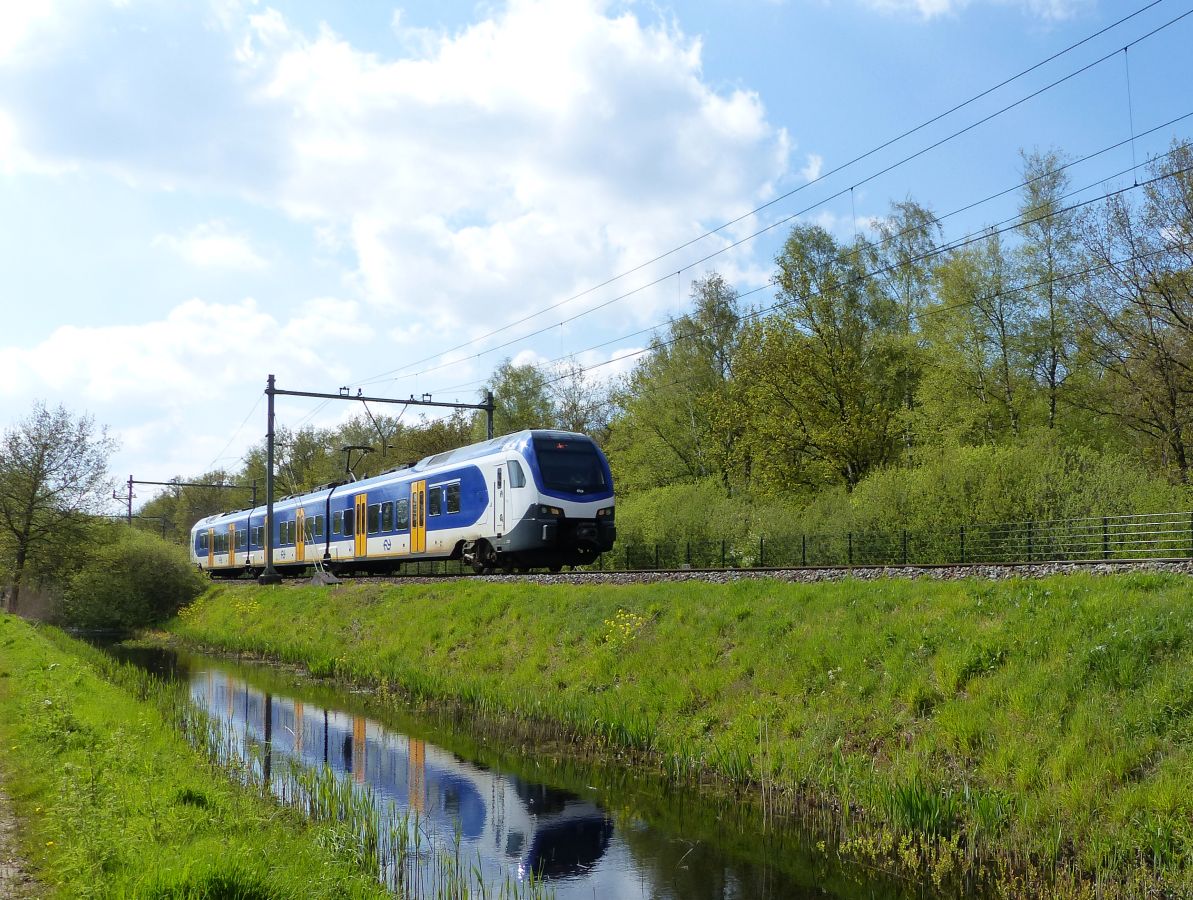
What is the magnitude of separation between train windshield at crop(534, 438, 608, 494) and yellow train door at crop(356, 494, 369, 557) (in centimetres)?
1041

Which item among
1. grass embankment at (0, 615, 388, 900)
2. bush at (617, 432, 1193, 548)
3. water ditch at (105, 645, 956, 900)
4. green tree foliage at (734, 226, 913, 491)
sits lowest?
water ditch at (105, 645, 956, 900)

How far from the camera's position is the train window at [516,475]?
75.6ft

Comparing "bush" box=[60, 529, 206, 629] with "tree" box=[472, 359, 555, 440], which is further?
"tree" box=[472, 359, 555, 440]

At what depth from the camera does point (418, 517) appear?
28094 millimetres

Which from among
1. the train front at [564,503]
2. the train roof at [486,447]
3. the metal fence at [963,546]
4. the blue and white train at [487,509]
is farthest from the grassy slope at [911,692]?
the train roof at [486,447]

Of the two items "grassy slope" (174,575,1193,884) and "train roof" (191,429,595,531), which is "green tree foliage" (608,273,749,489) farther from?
"grassy slope" (174,575,1193,884)

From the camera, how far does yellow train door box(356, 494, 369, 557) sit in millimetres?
31828

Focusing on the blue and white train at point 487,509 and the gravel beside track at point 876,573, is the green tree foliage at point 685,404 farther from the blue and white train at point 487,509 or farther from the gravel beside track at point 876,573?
the gravel beside track at point 876,573

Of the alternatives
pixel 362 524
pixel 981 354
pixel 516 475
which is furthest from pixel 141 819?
pixel 981 354

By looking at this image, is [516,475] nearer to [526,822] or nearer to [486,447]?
[486,447]

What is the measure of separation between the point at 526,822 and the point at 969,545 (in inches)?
649

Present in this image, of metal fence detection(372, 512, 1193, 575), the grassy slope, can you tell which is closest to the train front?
the grassy slope

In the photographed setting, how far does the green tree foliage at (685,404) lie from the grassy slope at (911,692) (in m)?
25.6

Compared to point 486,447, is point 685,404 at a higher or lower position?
higher
